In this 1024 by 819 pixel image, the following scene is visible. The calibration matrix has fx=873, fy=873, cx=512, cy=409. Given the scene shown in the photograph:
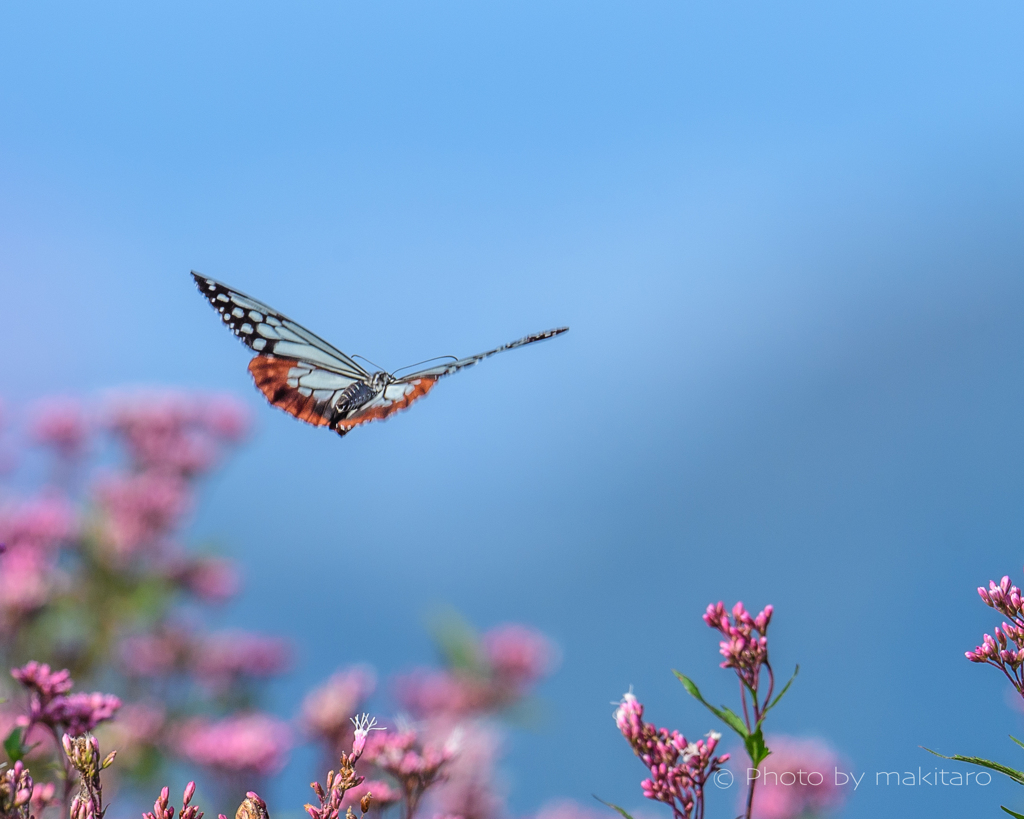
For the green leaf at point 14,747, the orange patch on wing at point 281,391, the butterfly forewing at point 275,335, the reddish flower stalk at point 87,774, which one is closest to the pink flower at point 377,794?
the reddish flower stalk at point 87,774

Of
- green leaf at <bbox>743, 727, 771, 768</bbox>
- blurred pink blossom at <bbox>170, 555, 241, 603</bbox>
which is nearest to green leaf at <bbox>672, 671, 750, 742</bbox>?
green leaf at <bbox>743, 727, 771, 768</bbox>

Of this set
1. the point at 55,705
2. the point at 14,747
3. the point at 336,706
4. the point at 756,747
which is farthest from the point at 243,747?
the point at 756,747

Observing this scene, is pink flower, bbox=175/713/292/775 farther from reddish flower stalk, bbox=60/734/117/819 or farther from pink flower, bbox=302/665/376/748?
reddish flower stalk, bbox=60/734/117/819

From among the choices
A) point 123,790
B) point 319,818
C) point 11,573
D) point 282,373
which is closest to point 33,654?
point 11,573

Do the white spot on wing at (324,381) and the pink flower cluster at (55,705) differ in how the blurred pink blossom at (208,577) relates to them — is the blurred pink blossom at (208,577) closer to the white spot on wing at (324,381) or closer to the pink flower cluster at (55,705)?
the white spot on wing at (324,381)

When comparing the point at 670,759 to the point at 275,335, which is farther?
the point at 275,335

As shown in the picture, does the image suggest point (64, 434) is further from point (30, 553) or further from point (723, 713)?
point (723, 713)
